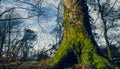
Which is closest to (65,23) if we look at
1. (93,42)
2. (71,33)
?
(71,33)

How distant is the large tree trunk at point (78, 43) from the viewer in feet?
28.3

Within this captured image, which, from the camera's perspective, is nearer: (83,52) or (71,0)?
(83,52)

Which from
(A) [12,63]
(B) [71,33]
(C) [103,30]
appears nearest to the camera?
(A) [12,63]

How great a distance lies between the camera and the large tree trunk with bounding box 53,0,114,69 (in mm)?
8617

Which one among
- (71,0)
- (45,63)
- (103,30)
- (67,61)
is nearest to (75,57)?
(67,61)

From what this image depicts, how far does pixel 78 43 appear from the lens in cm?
903

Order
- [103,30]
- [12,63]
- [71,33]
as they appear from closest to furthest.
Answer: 1. [12,63]
2. [71,33]
3. [103,30]

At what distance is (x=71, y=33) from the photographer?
928cm

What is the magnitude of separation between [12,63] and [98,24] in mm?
18564

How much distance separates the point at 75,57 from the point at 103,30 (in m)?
16.6

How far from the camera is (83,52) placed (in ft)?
29.1

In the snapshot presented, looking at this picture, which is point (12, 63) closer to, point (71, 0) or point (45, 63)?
point (45, 63)

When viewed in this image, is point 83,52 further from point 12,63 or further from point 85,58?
point 12,63

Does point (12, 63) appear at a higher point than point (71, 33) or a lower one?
lower
